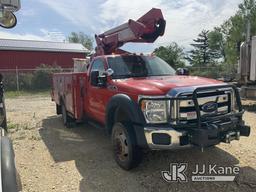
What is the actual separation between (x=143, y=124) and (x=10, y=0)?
7.85ft

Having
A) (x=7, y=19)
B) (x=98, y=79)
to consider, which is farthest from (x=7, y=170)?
(x=98, y=79)

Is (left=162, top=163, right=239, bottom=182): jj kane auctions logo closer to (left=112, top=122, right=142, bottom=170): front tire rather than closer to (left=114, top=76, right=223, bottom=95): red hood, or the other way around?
(left=112, top=122, right=142, bottom=170): front tire

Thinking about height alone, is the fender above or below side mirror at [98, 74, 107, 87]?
below

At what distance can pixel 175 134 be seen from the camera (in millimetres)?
4426

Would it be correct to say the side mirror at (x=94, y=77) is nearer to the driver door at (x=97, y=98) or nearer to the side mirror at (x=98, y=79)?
the side mirror at (x=98, y=79)

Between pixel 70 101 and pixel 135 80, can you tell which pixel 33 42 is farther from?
pixel 135 80

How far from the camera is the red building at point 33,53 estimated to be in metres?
29.4

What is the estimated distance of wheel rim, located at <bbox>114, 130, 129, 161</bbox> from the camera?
5.05m

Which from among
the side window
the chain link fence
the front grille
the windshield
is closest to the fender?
the front grille

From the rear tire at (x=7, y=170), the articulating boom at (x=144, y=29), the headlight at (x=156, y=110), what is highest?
the articulating boom at (x=144, y=29)

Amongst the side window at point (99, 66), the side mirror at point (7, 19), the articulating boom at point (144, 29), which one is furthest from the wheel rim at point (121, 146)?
the articulating boom at point (144, 29)

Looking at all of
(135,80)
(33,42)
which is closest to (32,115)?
(135,80)

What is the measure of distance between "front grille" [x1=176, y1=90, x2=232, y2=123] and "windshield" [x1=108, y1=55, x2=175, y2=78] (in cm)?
158

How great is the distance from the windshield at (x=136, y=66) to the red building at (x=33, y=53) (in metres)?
24.1
